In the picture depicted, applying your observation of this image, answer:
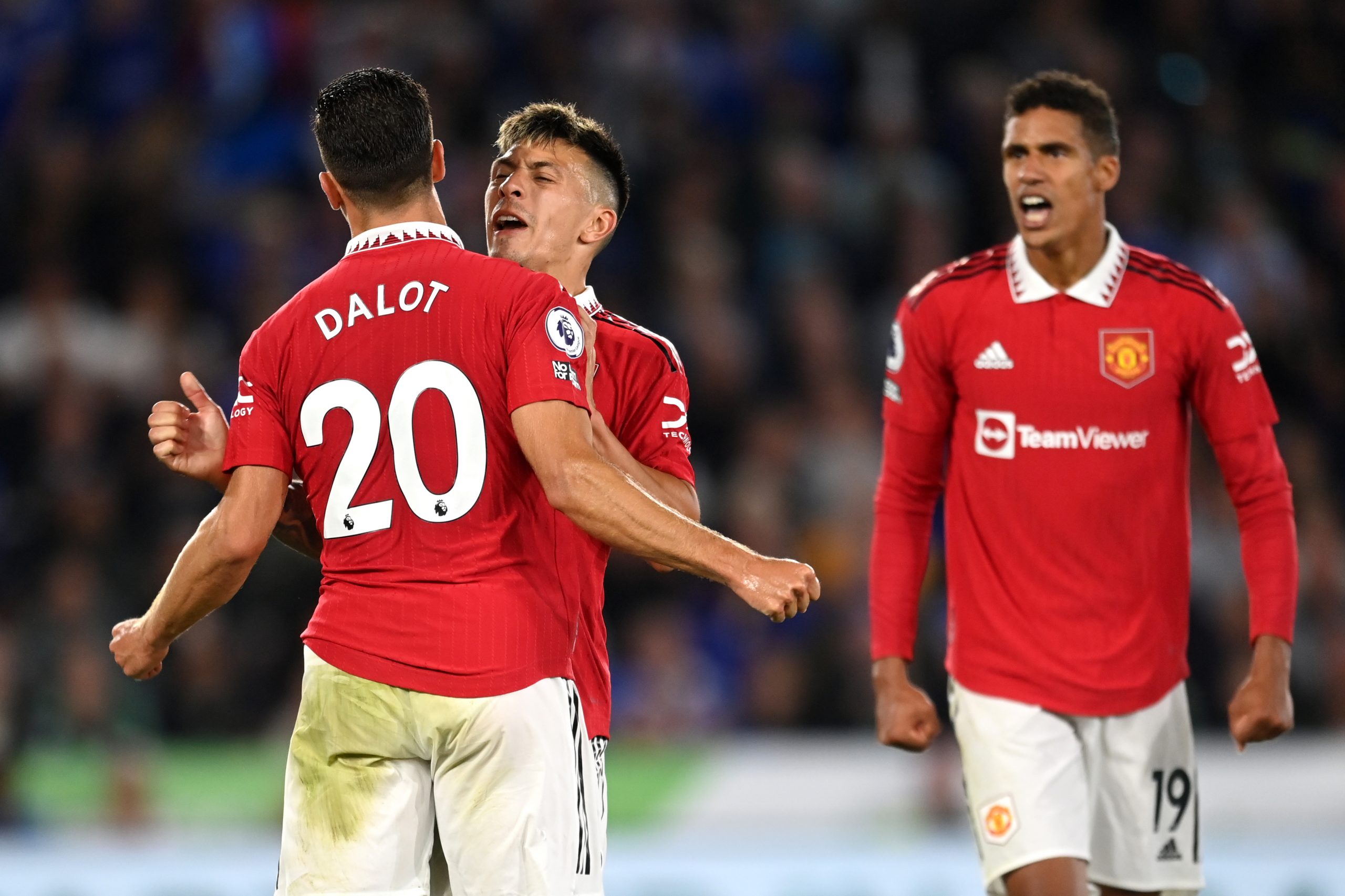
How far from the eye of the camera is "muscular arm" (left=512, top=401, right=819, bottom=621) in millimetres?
3328

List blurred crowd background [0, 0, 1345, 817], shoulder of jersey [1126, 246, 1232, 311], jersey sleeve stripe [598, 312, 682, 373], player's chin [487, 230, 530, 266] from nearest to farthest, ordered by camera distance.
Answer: jersey sleeve stripe [598, 312, 682, 373] < player's chin [487, 230, 530, 266] < shoulder of jersey [1126, 246, 1232, 311] < blurred crowd background [0, 0, 1345, 817]

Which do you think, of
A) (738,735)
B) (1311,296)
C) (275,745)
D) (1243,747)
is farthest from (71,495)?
(1311,296)

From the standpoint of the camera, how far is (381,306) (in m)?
3.52

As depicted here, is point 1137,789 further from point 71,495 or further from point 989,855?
point 71,495

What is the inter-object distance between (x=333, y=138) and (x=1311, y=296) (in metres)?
7.88

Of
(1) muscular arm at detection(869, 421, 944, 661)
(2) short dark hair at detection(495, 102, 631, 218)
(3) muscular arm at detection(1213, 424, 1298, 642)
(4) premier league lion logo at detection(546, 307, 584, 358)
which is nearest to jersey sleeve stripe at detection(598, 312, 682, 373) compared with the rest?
(2) short dark hair at detection(495, 102, 631, 218)


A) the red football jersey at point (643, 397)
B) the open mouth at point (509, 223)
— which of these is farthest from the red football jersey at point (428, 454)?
the open mouth at point (509, 223)

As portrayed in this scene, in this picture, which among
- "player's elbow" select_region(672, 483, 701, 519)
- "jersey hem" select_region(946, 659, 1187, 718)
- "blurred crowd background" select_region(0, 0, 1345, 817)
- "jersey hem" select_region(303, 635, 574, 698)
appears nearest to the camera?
"jersey hem" select_region(303, 635, 574, 698)

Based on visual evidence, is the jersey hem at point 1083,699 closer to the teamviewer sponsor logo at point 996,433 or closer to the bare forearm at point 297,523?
the teamviewer sponsor logo at point 996,433

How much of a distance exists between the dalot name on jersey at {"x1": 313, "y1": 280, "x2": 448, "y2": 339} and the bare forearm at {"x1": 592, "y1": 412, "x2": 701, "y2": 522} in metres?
0.50

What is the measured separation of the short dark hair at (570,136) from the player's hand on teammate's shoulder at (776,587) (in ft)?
4.64

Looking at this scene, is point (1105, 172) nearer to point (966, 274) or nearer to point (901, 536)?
point (966, 274)

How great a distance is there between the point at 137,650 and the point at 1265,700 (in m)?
2.74

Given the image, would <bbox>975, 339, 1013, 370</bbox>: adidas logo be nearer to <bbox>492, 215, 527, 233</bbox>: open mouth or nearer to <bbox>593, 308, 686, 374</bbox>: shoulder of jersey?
<bbox>593, 308, 686, 374</bbox>: shoulder of jersey
